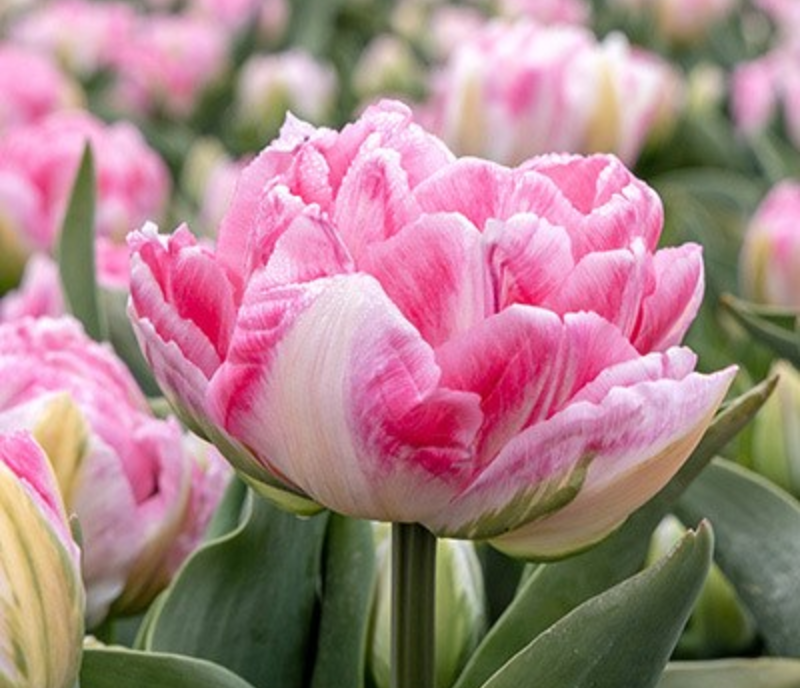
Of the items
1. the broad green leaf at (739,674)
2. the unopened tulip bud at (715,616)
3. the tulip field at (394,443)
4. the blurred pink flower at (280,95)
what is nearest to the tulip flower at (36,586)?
the tulip field at (394,443)

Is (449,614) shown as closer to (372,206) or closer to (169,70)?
(372,206)

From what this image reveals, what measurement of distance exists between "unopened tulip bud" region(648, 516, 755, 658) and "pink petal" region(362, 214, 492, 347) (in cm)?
34

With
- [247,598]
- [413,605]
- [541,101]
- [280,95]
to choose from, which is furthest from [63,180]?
[413,605]

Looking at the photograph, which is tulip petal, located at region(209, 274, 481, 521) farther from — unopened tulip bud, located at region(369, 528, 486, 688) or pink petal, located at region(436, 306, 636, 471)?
unopened tulip bud, located at region(369, 528, 486, 688)

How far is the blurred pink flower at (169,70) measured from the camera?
1.96 metres

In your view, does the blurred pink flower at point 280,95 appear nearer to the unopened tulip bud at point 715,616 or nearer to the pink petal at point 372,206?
the unopened tulip bud at point 715,616

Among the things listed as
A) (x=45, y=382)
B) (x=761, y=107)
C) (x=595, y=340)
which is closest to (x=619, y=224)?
(x=595, y=340)

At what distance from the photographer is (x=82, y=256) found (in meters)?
0.86

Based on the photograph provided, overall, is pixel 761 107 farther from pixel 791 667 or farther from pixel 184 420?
pixel 184 420

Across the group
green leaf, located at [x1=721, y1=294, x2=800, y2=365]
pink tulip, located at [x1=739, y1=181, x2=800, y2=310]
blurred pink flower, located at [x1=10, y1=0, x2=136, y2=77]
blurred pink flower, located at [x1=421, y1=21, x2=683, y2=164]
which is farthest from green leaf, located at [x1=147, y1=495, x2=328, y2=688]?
blurred pink flower, located at [x1=10, y1=0, x2=136, y2=77]

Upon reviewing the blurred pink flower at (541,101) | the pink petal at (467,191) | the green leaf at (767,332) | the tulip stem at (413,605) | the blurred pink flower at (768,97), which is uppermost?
the pink petal at (467,191)

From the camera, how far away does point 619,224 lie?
47 centimetres

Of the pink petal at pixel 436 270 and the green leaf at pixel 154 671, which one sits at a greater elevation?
the pink petal at pixel 436 270

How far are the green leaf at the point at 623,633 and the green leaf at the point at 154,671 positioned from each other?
0.08 metres
